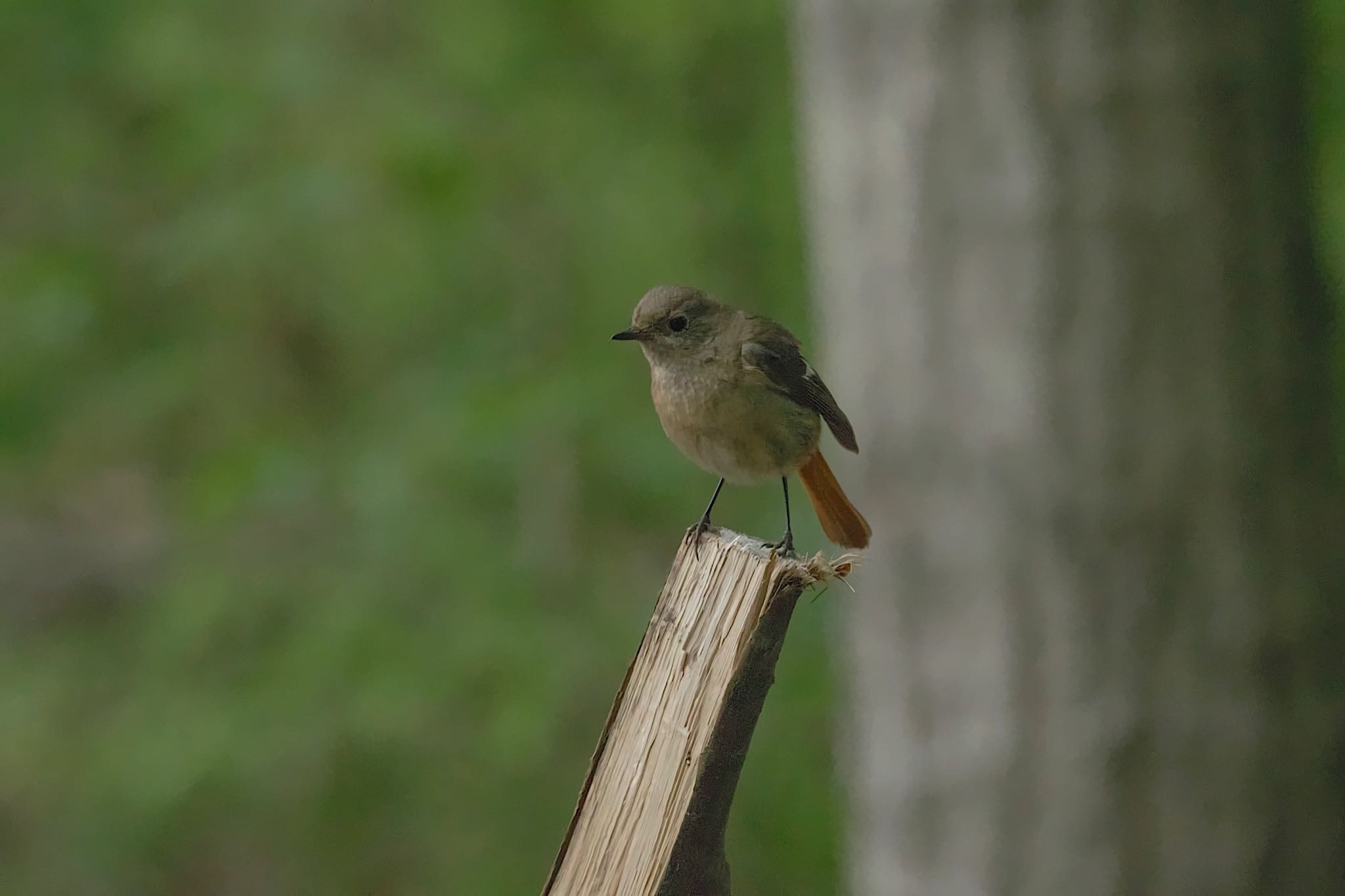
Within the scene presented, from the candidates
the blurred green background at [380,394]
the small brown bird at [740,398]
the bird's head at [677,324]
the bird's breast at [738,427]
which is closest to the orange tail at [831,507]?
the small brown bird at [740,398]

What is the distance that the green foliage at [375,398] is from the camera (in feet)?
16.4

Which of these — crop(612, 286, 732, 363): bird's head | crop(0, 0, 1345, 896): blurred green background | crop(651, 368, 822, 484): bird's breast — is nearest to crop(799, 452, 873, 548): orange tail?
crop(651, 368, 822, 484): bird's breast

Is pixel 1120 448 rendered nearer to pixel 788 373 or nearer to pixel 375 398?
pixel 788 373

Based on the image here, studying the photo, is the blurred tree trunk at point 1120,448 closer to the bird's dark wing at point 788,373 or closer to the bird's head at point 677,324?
the bird's dark wing at point 788,373

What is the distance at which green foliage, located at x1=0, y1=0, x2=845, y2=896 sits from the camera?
500cm

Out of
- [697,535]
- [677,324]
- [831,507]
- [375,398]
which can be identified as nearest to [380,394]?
[375,398]

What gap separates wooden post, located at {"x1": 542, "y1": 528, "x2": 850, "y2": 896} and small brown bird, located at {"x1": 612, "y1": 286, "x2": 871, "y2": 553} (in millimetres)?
1149

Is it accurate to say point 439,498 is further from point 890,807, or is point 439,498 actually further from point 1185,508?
point 1185,508

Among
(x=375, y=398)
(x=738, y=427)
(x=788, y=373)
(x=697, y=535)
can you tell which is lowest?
(x=697, y=535)

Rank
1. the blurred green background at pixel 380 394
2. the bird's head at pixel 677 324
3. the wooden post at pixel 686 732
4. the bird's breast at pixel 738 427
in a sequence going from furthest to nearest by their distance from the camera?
the blurred green background at pixel 380 394
the bird's head at pixel 677 324
the bird's breast at pixel 738 427
the wooden post at pixel 686 732

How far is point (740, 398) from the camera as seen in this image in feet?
9.86

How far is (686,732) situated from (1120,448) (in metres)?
2.33

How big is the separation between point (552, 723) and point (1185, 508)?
236 cm

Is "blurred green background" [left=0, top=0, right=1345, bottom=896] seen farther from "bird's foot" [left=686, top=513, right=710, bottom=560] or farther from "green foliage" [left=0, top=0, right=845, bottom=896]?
"bird's foot" [left=686, top=513, right=710, bottom=560]
